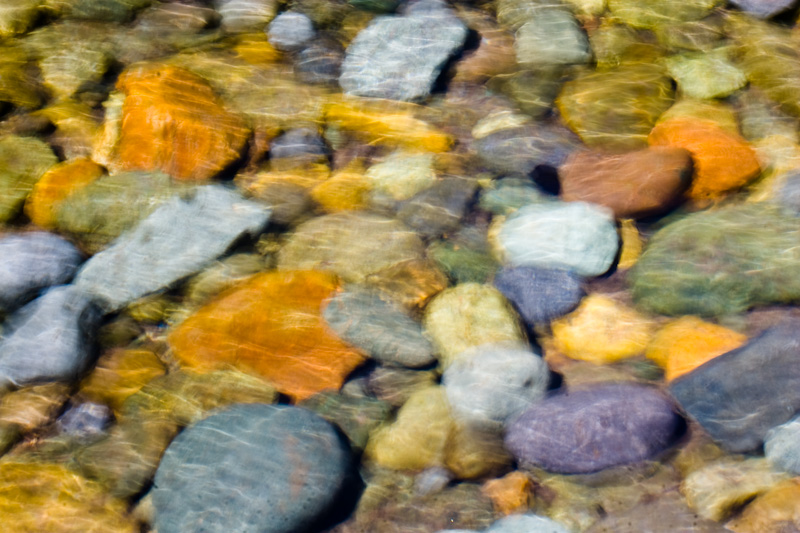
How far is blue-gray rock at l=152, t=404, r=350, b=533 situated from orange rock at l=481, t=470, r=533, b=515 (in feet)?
1.69

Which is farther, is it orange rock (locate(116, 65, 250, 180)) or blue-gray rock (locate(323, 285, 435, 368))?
orange rock (locate(116, 65, 250, 180))

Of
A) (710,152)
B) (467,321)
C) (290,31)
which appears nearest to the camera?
(467,321)

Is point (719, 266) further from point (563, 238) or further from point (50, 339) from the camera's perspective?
point (50, 339)

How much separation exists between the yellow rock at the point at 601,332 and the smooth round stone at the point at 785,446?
2.00ft

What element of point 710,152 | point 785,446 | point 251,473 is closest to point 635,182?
point 710,152

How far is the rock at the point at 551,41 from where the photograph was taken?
4.46m

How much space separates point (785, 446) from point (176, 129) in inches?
123

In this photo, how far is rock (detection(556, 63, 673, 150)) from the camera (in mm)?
3947

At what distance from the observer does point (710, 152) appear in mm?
3729

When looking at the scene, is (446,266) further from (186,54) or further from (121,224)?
(186,54)

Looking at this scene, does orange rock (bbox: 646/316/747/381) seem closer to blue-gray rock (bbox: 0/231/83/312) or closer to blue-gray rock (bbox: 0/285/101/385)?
blue-gray rock (bbox: 0/285/101/385)

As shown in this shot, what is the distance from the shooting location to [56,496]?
266 centimetres

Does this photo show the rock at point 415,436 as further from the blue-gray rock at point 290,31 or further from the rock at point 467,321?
the blue-gray rock at point 290,31

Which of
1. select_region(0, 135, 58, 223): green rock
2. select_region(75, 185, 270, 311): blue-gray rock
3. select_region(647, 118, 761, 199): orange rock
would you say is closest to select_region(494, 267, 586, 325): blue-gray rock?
select_region(647, 118, 761, 199): orange rock
